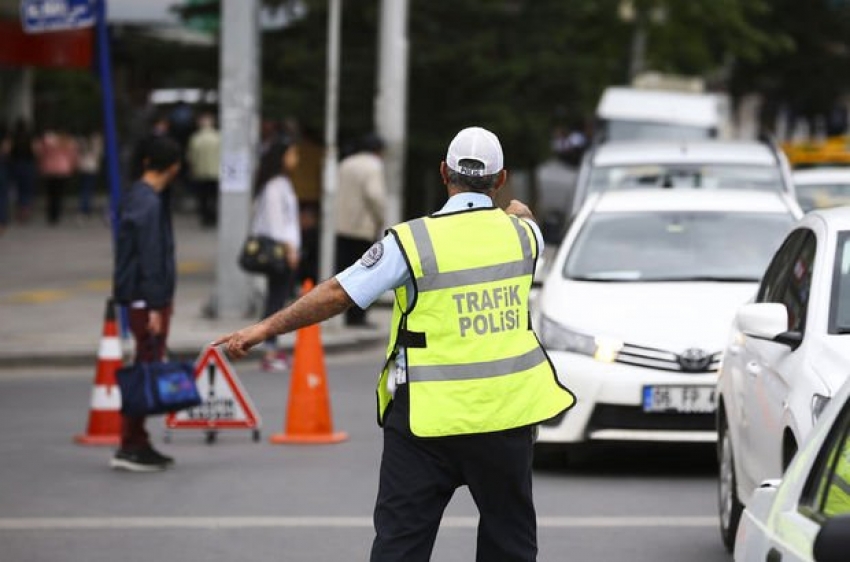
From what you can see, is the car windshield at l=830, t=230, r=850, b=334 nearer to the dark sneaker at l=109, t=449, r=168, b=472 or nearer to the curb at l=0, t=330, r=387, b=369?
the dark sneaker at l=109, t=449, r=168, b=472

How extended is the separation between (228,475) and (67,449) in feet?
4.75

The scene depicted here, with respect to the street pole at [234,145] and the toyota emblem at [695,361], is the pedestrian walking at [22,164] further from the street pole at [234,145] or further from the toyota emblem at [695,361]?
the toyota emblem at [695,361]

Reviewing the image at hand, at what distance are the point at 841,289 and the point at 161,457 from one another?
4536 mm

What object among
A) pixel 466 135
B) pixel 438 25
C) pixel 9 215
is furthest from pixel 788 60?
pixel 466 135

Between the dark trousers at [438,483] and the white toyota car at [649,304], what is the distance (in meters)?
4.57

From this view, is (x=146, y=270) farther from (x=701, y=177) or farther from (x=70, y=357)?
(x=701, y=177)

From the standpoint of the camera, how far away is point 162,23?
115 feet

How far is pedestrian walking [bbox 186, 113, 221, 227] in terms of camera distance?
118 feet

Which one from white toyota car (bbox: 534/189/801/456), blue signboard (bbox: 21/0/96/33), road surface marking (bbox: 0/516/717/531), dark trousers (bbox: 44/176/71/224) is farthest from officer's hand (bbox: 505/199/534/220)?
dark trousers (bbox: 44/176/71/224)

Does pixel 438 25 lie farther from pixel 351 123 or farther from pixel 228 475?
pixel 228 475

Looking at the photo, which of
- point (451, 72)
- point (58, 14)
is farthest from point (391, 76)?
point (451, 72)

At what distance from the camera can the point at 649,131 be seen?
31.5 m

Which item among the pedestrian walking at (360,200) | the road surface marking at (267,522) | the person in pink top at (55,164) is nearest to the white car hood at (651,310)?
the road surface marking at (267,522)

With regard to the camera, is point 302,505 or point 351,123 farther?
point 351,123
